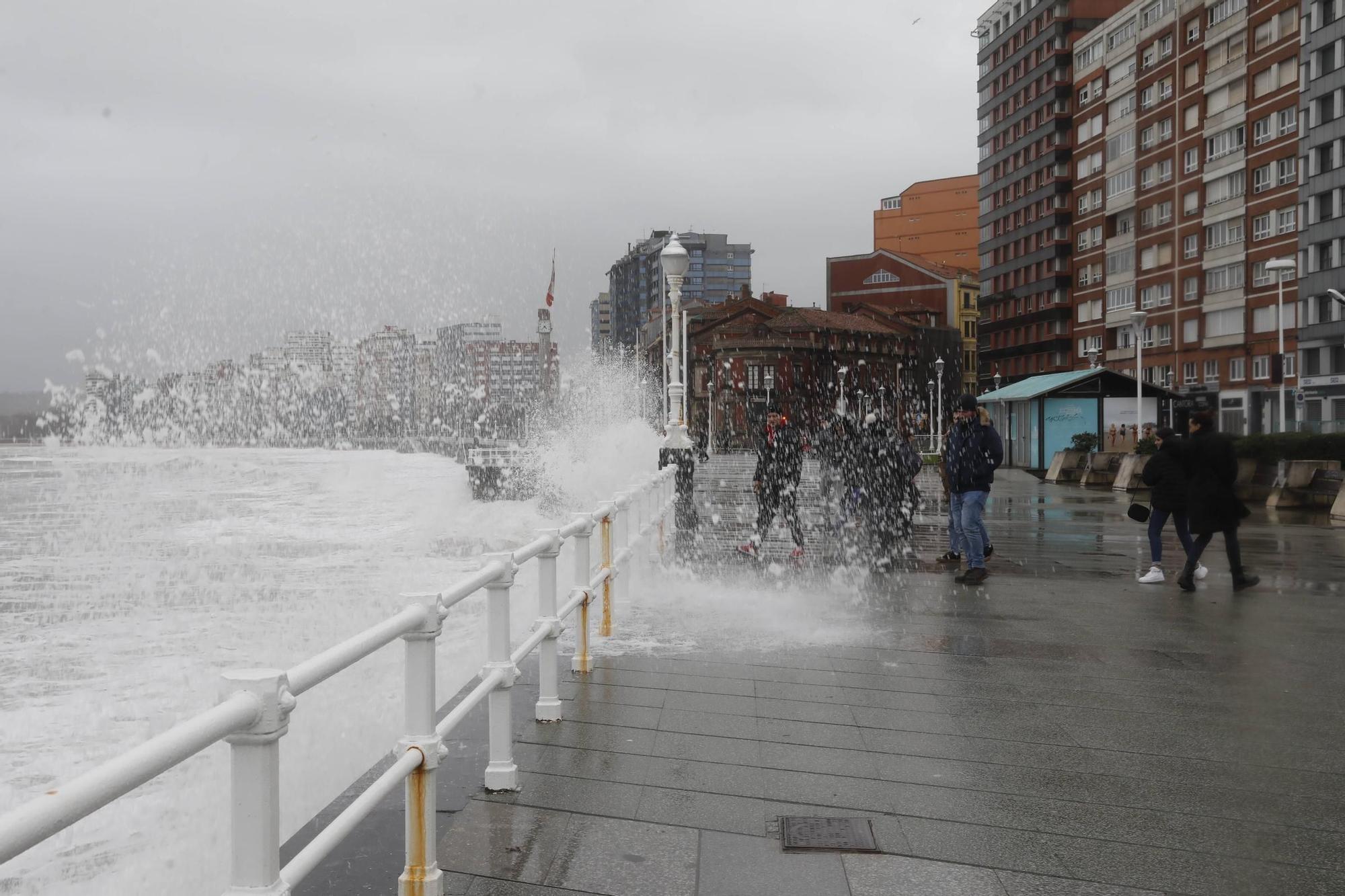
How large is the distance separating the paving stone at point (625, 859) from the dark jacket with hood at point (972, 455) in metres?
7.52

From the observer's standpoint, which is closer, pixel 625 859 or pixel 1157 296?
pixel 625 859

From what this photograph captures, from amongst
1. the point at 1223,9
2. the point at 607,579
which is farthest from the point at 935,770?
the point at 1223,9

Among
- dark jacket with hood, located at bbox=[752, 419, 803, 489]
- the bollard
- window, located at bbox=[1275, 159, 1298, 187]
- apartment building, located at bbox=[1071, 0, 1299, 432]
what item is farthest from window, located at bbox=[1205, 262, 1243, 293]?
the bollard

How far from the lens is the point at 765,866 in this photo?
3.87m

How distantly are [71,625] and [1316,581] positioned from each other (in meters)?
17.2

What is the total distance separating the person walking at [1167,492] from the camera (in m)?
11.1

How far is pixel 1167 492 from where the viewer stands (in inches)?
440

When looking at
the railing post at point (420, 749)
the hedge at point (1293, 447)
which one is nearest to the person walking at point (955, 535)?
the railing post at point (420, 749)

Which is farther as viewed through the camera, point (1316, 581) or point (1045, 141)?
point (1045, 141)

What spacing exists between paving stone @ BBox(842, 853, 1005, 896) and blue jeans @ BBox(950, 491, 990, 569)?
756 cm

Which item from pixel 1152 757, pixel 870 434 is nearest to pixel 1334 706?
pixel 1152 757

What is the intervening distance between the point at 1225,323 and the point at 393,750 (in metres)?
66.0

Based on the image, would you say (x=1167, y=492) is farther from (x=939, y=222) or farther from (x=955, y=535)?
(x=939, y=222)

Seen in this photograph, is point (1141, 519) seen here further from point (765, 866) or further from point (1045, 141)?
point (1045, 141)
